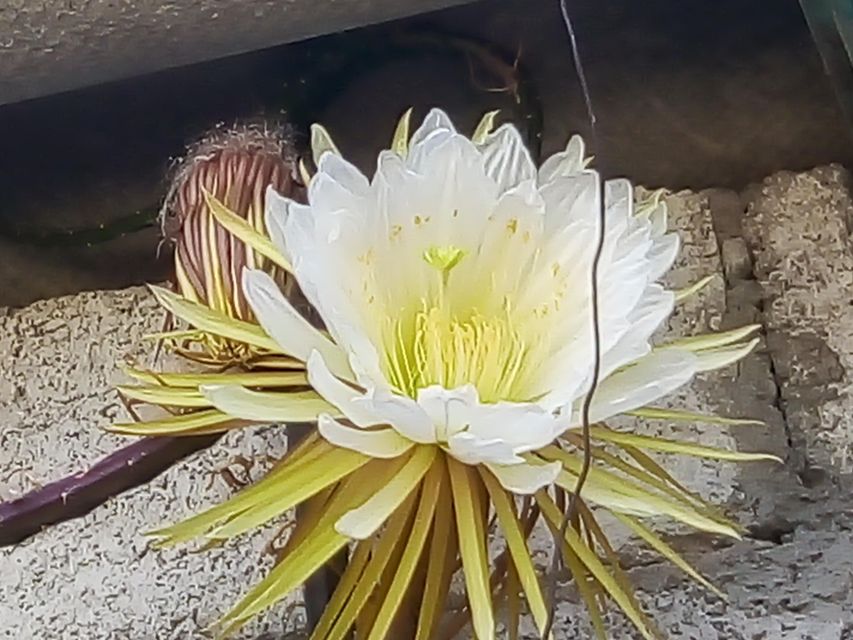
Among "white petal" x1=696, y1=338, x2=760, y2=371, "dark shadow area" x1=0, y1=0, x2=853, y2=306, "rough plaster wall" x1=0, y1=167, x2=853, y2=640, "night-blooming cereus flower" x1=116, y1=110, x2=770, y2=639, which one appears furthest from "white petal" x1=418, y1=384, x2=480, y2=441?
"dark shadow area" x1=0, y1=0, x2=853, y2=306

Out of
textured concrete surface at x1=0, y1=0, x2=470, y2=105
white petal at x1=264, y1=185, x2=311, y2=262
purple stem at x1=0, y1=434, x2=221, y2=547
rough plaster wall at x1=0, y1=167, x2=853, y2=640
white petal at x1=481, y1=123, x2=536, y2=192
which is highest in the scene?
textured concrete surface at x1=0, y1=0, x2=470, y2=105

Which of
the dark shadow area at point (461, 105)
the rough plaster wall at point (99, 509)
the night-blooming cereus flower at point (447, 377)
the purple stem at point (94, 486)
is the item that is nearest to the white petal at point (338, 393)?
the night-blooming cereus flower at point (447, 377)

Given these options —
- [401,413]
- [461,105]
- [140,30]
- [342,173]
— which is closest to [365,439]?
[401,413]

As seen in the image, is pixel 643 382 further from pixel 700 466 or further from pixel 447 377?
pixel 700 466

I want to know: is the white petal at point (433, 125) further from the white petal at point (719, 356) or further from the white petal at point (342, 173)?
the white petal at point (719, 356)

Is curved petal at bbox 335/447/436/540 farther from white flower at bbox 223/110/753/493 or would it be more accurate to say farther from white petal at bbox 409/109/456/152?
white petal at bbox 409/109/456/152

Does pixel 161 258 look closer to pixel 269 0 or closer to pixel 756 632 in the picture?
pixel 269 0
